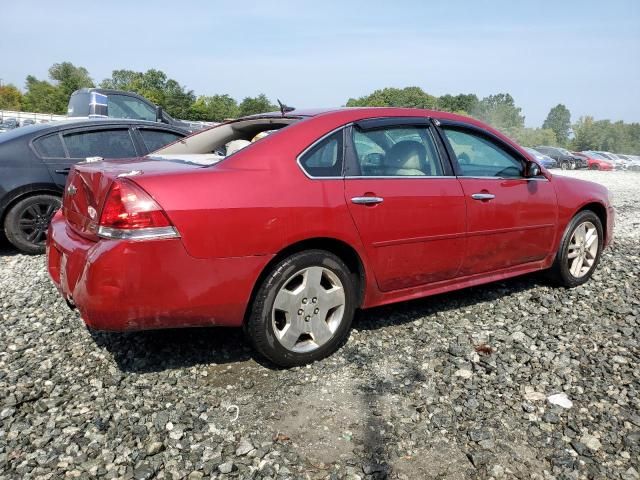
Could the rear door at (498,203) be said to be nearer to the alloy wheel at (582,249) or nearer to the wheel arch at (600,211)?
the alloy wheel at (582,249)

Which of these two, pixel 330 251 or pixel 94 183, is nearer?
pixel 94 183

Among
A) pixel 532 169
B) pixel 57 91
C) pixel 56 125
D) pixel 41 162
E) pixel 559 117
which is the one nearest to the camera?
pixel 532 169

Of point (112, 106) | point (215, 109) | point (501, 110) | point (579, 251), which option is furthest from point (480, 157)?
point (501, 110)

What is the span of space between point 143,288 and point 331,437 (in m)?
1.18

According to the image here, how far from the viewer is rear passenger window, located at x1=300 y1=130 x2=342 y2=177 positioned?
3097 millimetres

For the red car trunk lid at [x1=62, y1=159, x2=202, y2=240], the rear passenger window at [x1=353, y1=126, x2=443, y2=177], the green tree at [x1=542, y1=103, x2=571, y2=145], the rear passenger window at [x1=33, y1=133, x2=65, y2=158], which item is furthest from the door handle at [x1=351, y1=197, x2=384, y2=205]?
Answer: the green tree at [x1=542, y1=103, x2=571, y2=145]

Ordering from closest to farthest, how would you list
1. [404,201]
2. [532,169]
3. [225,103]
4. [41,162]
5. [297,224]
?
[297,224], [404,201], [532,169], [41,162], [225,103]

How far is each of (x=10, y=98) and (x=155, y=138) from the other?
95171mm

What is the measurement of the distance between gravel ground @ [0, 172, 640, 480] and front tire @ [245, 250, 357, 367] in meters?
0.14

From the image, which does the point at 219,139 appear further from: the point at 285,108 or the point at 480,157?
the point at 480,157

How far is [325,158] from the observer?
3178 millimetres

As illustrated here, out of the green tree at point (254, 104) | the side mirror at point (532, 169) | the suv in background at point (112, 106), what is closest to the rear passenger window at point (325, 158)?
the side mirror at point (532, 169)

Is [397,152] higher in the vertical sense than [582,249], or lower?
higher

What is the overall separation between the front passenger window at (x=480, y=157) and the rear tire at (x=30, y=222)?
4.30 meters
